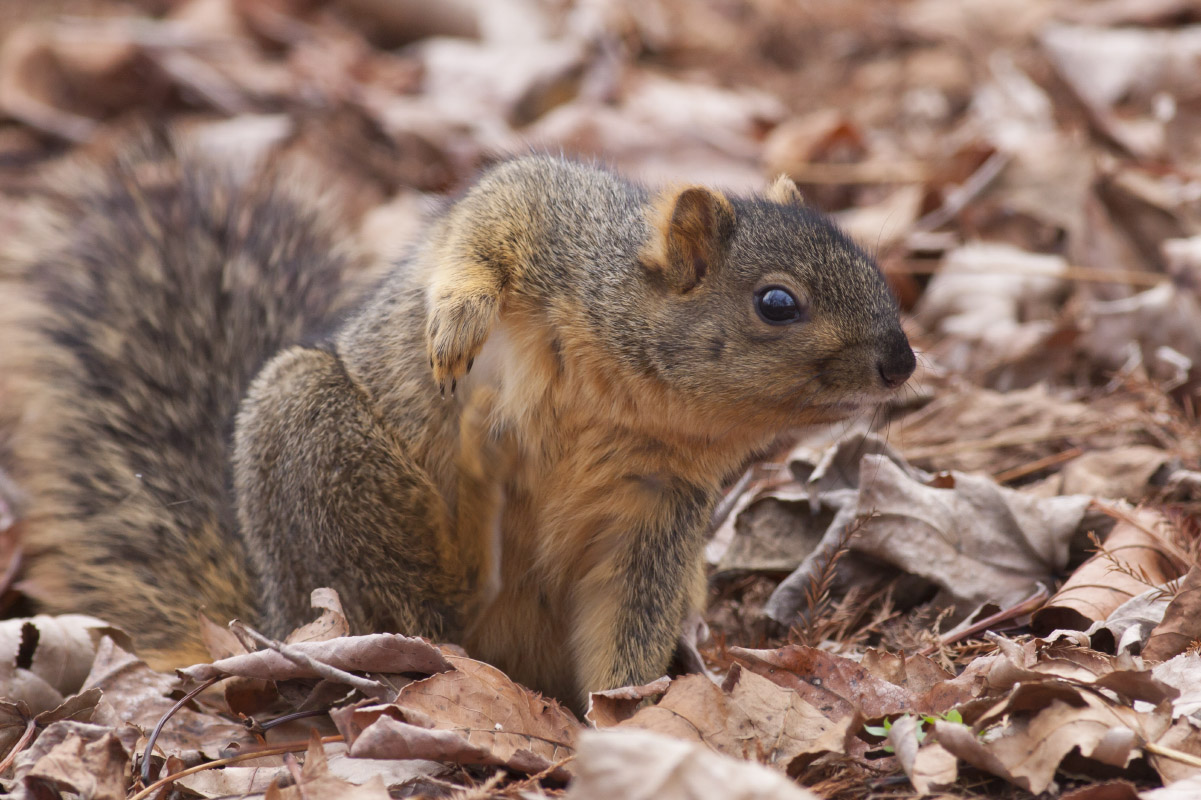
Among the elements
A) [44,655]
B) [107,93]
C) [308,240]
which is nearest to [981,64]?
[308,240]

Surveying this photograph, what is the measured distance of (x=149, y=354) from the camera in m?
4.05

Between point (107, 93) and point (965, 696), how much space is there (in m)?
6.13

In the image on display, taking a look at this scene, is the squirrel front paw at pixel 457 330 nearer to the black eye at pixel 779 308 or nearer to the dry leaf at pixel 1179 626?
the black eye at pixel 779 308

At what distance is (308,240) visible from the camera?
454 cm

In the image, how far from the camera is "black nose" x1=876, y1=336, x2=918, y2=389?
2.98 m

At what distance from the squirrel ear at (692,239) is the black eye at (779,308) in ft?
0.62

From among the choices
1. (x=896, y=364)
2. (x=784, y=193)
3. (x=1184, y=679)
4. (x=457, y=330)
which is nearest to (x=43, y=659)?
(x=457, y=330)

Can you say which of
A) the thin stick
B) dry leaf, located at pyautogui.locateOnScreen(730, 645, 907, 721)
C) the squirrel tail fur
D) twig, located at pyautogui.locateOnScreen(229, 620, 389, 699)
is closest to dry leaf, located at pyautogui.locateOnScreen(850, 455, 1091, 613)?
the thin stick

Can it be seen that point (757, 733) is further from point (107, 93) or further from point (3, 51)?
point (3, 51)

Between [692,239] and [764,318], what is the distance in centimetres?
30

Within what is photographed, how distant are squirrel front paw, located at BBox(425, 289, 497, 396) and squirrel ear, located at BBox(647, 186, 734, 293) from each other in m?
0.50

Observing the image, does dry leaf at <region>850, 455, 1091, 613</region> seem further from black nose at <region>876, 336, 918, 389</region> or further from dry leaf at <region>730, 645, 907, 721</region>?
dry leaf at <region>730, 645, 907, 721</region>

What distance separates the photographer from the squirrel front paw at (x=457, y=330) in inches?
116

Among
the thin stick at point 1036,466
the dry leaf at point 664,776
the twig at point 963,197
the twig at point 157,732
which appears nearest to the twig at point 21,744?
the twig at point 157,732
